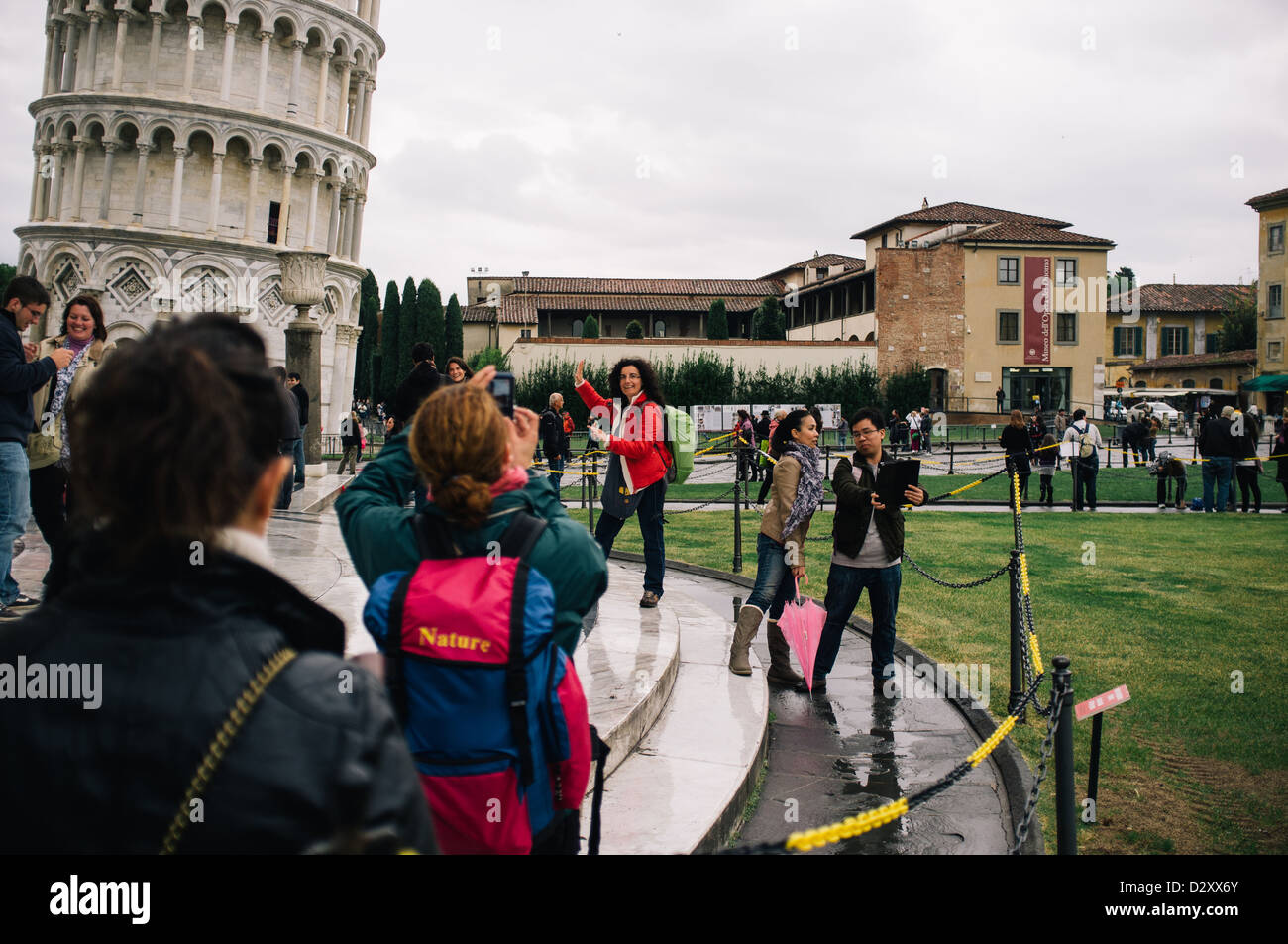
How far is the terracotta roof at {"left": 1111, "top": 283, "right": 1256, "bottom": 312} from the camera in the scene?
73331 mm

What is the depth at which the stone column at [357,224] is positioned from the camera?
161ft

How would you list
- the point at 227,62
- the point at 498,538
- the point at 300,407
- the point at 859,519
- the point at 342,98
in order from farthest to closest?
the point at 342,98 < the point at 227,62 < the point at 300,407 < the point at 859,519 < the point at 498,538

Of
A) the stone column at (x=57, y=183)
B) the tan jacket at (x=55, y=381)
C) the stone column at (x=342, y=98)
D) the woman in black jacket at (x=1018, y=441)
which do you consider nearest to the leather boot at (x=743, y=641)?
the tan jacket at (x=55, y=381)

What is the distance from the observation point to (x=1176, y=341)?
7444 cm

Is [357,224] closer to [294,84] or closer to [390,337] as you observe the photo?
[294,84]

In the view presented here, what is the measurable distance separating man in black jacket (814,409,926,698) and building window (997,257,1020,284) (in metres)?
53.8

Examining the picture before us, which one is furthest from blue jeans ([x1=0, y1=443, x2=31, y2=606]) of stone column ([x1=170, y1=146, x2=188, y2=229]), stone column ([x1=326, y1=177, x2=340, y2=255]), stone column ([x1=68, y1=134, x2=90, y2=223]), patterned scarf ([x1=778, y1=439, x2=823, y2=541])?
stone column ([x1=326, y1=177, x2=340, y2=255])

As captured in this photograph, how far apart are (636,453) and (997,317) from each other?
53509 mm

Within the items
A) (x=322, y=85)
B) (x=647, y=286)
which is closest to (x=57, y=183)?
(x=322, y=85)

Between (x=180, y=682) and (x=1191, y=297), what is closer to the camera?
(x=180, y=682)

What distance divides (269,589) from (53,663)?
27 cm
